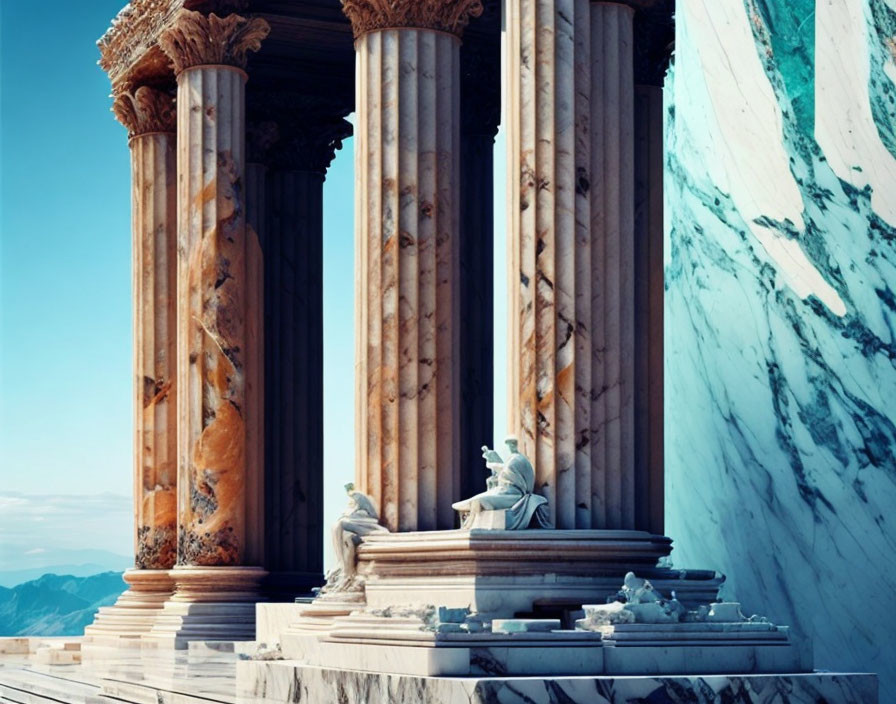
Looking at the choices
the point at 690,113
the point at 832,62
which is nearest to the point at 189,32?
the point at 690,113

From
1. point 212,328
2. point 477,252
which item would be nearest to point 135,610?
point 212,328

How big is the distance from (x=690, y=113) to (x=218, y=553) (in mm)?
18434

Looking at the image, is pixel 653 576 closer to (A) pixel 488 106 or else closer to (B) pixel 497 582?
(B) pixel 497 582

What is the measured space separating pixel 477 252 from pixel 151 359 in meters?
10.6

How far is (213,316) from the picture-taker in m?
62.6

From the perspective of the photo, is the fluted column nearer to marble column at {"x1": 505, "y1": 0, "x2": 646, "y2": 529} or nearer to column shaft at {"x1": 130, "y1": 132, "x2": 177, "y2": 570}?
column shaft at {"x1": 130, "y1": 132, "x2": 177, "y2": 570}

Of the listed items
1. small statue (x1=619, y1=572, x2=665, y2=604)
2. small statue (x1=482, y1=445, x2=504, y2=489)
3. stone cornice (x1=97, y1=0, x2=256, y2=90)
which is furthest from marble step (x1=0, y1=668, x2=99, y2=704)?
stone cornice (x1=97, y1=0, x2=256, y2=90)

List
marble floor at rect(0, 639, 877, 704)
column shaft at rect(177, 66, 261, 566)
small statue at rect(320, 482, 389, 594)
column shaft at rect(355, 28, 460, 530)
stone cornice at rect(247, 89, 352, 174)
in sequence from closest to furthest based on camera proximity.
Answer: marble floor at rect(0, 639, 877, 704) < small statue at rect(320, 482, 389, 594) < column shaft at rect(355, 28, 460, 530) < column shaft at rect(177, 66, 261, 566) < stone cornice at rect(247, 89, 352, 174)

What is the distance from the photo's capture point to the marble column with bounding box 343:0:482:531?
51.3m

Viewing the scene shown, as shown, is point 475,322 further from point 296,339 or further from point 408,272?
point 408,272

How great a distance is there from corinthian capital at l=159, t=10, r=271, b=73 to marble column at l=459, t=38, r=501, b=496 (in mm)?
6541

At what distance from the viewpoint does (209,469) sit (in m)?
62.2

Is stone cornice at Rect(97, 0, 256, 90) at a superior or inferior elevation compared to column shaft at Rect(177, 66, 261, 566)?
superior

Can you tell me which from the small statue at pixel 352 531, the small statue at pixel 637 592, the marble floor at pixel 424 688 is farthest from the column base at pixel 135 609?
the small statue at pixel 637 592
